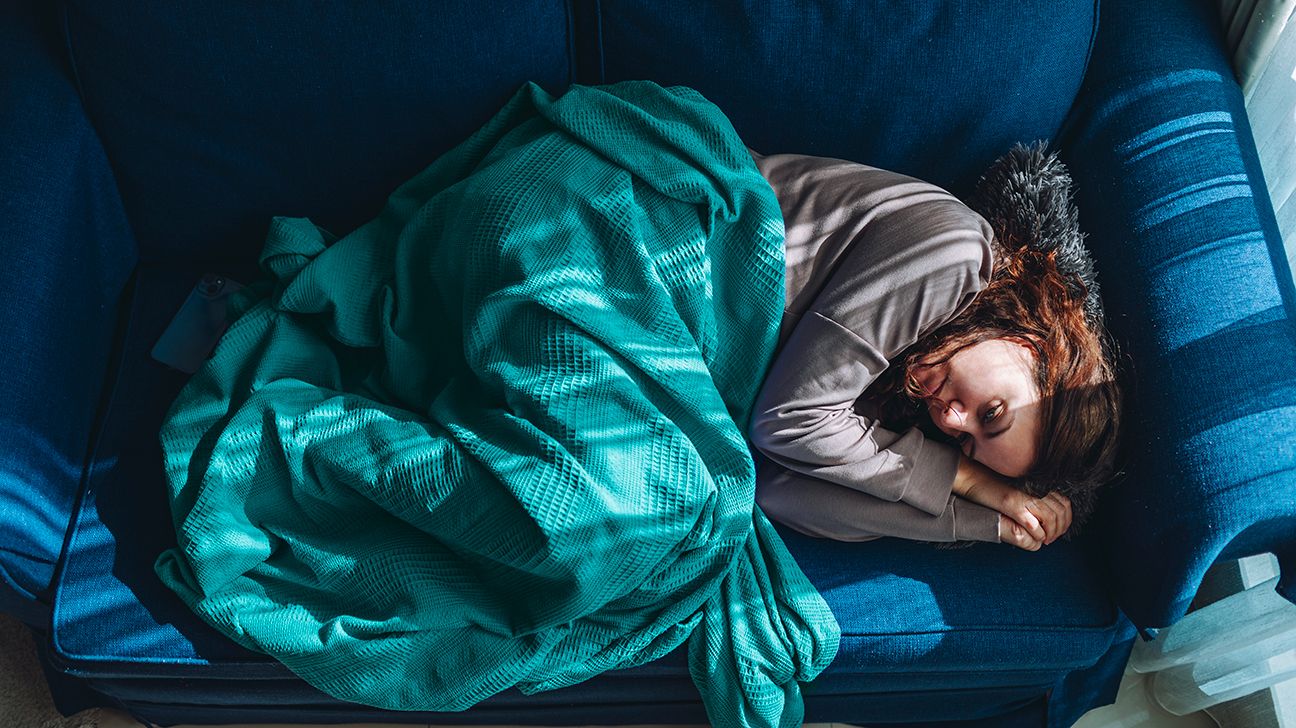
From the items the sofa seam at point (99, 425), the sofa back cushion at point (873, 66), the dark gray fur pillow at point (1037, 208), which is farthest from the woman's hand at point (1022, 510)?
the sofa seam at point (99, 425)

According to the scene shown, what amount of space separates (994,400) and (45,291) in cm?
119

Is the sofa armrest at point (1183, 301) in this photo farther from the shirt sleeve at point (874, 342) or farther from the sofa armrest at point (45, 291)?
the sofa armrest at point (45, 291)

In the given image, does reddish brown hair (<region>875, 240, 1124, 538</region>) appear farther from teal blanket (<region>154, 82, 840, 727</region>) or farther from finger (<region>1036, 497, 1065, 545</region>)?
teal blanket (<region>154, 82, 840, 727</region>)

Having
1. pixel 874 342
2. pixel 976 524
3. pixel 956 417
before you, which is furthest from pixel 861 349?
pixel 976 524

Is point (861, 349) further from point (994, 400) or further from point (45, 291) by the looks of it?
point (45, 291)

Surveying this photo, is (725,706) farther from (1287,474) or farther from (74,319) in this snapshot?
(74,319)

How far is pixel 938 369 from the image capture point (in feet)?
4.25

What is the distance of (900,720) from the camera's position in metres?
1.52

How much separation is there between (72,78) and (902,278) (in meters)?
1.14

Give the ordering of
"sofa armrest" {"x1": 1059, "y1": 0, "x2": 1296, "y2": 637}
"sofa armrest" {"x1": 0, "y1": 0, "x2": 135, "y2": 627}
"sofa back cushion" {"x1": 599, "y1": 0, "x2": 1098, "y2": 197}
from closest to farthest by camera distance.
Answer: "sofa armrest" {"x1": 1059, "y1": 0, "x2": 1296, "y2": 637} < "sofa armrest" {"x1": 0, "y1": 0, "x2": 135, "y2": 627} < "sofa back cushion" {"x1": 599, "y1": 0, "x2": 1098, "y2": 197}

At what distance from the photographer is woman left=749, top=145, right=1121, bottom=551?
Answer: 4.14ft

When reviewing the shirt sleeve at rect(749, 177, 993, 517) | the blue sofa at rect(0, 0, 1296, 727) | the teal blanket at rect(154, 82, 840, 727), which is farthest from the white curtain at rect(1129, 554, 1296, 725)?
the teal blanket at rect(154, 82, 840, 727)

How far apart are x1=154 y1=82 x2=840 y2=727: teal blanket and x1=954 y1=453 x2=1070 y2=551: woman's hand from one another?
0.25 metres

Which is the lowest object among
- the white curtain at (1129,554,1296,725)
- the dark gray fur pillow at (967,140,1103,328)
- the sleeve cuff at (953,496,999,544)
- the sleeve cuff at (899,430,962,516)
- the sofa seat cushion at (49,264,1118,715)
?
the white curtain at (1129,554,1296,725)
